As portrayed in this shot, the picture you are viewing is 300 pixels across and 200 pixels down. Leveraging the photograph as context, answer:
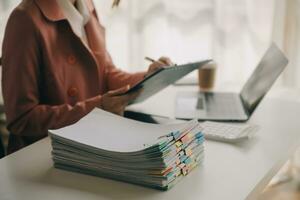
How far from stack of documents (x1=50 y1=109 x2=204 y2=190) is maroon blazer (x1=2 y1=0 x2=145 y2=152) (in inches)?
9.9

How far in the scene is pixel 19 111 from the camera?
133 centimetres

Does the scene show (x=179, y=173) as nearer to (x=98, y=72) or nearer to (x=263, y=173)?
(x=263, y=173)

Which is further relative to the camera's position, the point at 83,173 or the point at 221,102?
the point at 221,102

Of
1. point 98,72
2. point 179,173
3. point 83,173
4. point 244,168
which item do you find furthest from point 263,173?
point 98,72

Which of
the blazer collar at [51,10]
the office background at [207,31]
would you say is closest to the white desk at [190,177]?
the blazer collar at [51,10]

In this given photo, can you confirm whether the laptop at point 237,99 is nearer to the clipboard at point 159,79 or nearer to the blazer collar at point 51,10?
the clipboard at point 159,79

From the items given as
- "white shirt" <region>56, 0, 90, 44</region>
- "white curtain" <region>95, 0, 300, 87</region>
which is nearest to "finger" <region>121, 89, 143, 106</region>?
"white shirt" <region>56, 0, 90, 44</region>

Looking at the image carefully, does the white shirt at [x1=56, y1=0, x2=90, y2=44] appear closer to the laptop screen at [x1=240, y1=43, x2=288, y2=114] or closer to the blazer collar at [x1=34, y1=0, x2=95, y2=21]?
the blazer collar at [x1=34, y1=0, x2=95, y2=21]

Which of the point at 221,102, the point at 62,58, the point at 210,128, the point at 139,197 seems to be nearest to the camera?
the point at 139,197

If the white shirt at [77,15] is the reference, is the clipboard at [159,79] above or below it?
below

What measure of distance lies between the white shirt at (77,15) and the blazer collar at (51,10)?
35 mm

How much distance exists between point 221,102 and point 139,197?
0.70m

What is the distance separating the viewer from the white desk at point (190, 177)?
94cm

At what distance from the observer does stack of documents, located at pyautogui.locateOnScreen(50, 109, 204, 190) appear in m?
0.95
